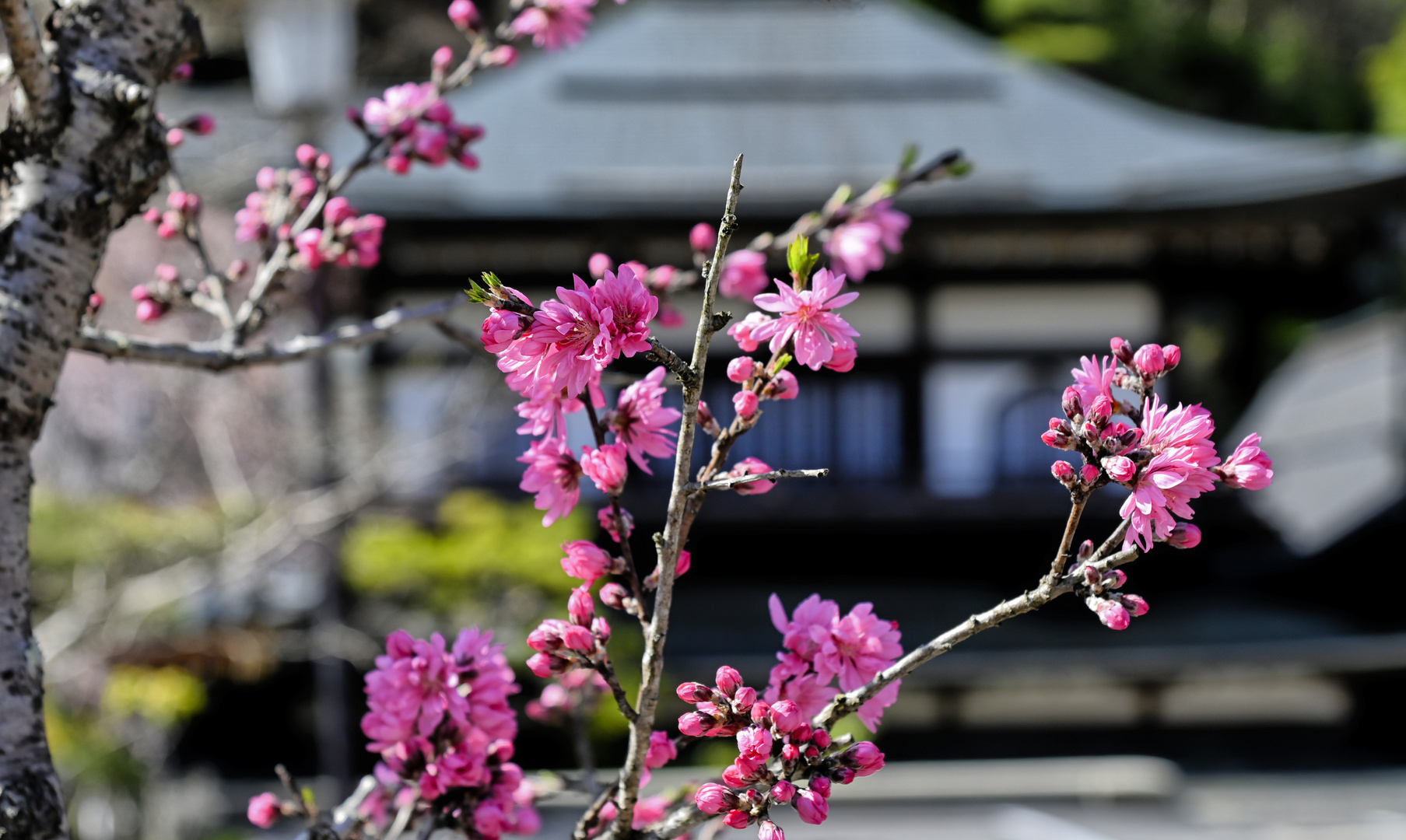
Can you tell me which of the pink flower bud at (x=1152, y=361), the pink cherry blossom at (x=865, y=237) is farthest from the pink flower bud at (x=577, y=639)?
the pink cherry blossom at (x=865, y=237)

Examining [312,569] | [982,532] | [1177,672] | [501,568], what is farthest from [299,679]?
[1177,672]

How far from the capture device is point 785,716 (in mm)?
983

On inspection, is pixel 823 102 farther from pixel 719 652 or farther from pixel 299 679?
pixel 299 679

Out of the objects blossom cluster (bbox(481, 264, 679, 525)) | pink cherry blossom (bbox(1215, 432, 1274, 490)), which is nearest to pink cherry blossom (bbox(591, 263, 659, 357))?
blossom cluster (bbox(481, 264, 679, 525))

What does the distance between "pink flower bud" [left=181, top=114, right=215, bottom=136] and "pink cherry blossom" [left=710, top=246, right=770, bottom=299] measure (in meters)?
0.90

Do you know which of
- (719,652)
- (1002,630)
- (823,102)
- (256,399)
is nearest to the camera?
(256,399)

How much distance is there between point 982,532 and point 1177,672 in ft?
5.49

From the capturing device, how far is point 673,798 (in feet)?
4.93

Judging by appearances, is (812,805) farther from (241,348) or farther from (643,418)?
(241,348)

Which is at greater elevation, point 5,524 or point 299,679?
point 5,524

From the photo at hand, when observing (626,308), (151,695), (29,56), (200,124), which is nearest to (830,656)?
(626,308)

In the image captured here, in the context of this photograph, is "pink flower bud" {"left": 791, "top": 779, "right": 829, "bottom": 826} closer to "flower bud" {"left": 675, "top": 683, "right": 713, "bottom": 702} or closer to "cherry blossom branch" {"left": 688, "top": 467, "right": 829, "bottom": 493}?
"flower bud" {"left": 675, "top": 683, "right": 713, "bottom": 702}

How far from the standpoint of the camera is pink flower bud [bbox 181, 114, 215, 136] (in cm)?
168

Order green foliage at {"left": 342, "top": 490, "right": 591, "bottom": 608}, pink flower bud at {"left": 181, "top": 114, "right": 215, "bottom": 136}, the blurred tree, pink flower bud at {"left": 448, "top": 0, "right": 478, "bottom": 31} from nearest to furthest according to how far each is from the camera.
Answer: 1. pink flower bud at {"left": 181, "top": 114, "right": 215, "bottom": 136}
2. pink flower bud at {"left": 448, "top": 0, "right": 478, "bottom": 31}
3. green foliage at {"left": 342, "top": 490, "right": 591, "bottom": 608}
4. the blurred tree
